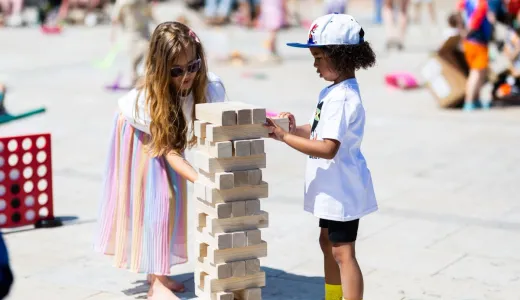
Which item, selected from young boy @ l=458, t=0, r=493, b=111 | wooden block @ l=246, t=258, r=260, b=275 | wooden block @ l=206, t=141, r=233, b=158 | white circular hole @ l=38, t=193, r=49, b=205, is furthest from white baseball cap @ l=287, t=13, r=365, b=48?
young boy @ l=458, t=0, r=493, b=111

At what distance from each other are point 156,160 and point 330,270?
1.11 m

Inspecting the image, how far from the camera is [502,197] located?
755cm

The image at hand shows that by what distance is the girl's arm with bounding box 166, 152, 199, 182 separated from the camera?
4.58m

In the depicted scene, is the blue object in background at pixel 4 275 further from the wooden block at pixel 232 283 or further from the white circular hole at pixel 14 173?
the white circular hole at pixel 14 173

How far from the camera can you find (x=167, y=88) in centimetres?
482

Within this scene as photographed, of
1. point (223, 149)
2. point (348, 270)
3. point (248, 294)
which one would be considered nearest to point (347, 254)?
point (348, 270)

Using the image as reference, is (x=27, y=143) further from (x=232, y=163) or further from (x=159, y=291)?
(x=232, y=163)

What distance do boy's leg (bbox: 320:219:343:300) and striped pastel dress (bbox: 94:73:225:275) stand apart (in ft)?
2.74

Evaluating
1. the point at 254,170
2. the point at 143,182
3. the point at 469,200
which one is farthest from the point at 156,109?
the point at 469,200

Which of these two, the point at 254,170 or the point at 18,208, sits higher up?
the point at 254,170

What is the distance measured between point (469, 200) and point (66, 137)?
4499 millimetres

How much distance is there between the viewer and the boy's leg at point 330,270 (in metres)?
4.72

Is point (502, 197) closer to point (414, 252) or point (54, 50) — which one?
point (414, 252)

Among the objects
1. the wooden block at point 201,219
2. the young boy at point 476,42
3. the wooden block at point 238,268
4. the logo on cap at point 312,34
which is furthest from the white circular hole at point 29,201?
the young boy at point 476,42
